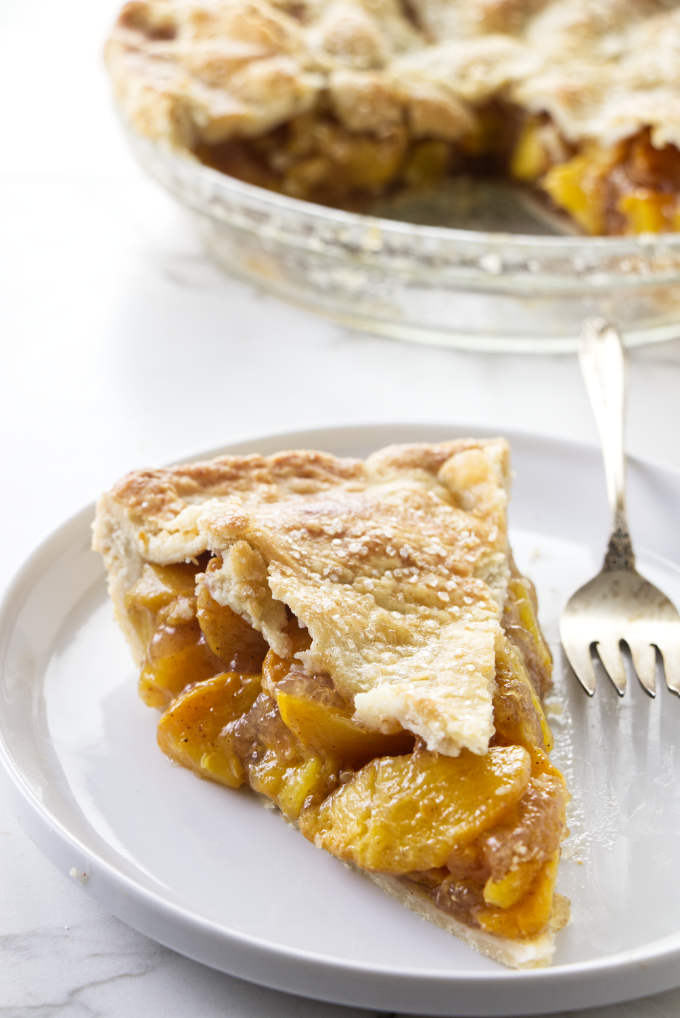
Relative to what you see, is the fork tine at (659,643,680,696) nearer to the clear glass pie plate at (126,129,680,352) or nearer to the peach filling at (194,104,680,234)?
the clear glass pie plate at (126,129,680,352)

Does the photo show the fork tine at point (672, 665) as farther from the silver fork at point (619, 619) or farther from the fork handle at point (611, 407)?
the fork handle at point (611, 407)

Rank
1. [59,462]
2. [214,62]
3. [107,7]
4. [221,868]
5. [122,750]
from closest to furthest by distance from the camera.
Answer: [221,868] < [122,750] < [59,462] < [214,62] < [107,7]

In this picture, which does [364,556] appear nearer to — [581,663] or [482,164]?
[581,663]

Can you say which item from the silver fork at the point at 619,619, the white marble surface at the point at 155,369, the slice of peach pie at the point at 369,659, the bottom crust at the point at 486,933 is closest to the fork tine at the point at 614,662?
the silver fork at the point at 619,619

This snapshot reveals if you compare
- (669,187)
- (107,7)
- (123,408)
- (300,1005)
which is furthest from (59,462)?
(107,7)

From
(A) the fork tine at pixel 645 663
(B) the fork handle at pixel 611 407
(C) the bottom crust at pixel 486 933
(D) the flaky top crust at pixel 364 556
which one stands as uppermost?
(D) the flaky top crust at pixel 364 556

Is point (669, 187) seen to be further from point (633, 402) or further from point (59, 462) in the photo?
point (59, 462)

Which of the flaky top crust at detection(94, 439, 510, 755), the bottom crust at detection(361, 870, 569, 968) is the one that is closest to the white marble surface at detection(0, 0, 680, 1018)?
the flaky top crust at detection(94, 439, 510, 755)
